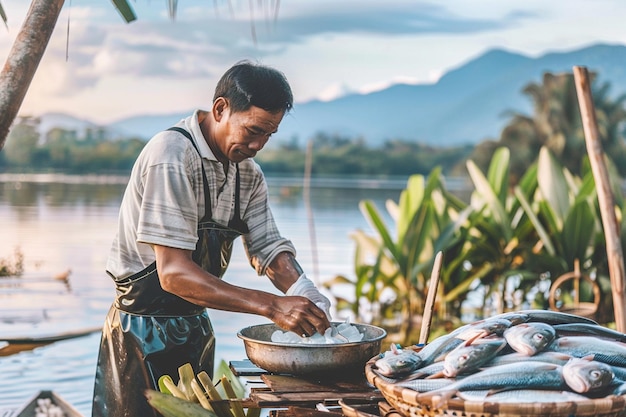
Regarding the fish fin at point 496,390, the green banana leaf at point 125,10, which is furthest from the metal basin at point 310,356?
the green banana leaf at point 125,10

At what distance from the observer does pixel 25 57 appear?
2.68 metres

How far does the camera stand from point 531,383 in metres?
1.97

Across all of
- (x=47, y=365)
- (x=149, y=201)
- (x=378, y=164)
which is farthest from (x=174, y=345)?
(x=378, y=164)

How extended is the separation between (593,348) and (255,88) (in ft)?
3.73

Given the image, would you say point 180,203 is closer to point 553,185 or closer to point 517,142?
point 553,185

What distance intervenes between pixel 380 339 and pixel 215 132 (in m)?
0.76

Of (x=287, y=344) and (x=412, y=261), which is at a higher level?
(x=287, y=344)

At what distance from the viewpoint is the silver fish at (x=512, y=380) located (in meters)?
1.97

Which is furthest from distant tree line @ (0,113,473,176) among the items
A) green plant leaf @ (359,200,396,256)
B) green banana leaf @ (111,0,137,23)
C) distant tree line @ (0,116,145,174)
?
green banana leaf @ (111,0,137,23)

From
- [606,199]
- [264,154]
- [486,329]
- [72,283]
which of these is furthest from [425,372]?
[264,154]

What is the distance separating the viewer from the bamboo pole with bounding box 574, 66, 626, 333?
4.71 meters

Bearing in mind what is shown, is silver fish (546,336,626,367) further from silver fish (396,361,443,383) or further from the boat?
the boat

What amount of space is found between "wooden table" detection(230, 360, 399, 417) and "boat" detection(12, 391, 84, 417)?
2.90 m

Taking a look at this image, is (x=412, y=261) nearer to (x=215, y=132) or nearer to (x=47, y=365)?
(x=47, y=365)
